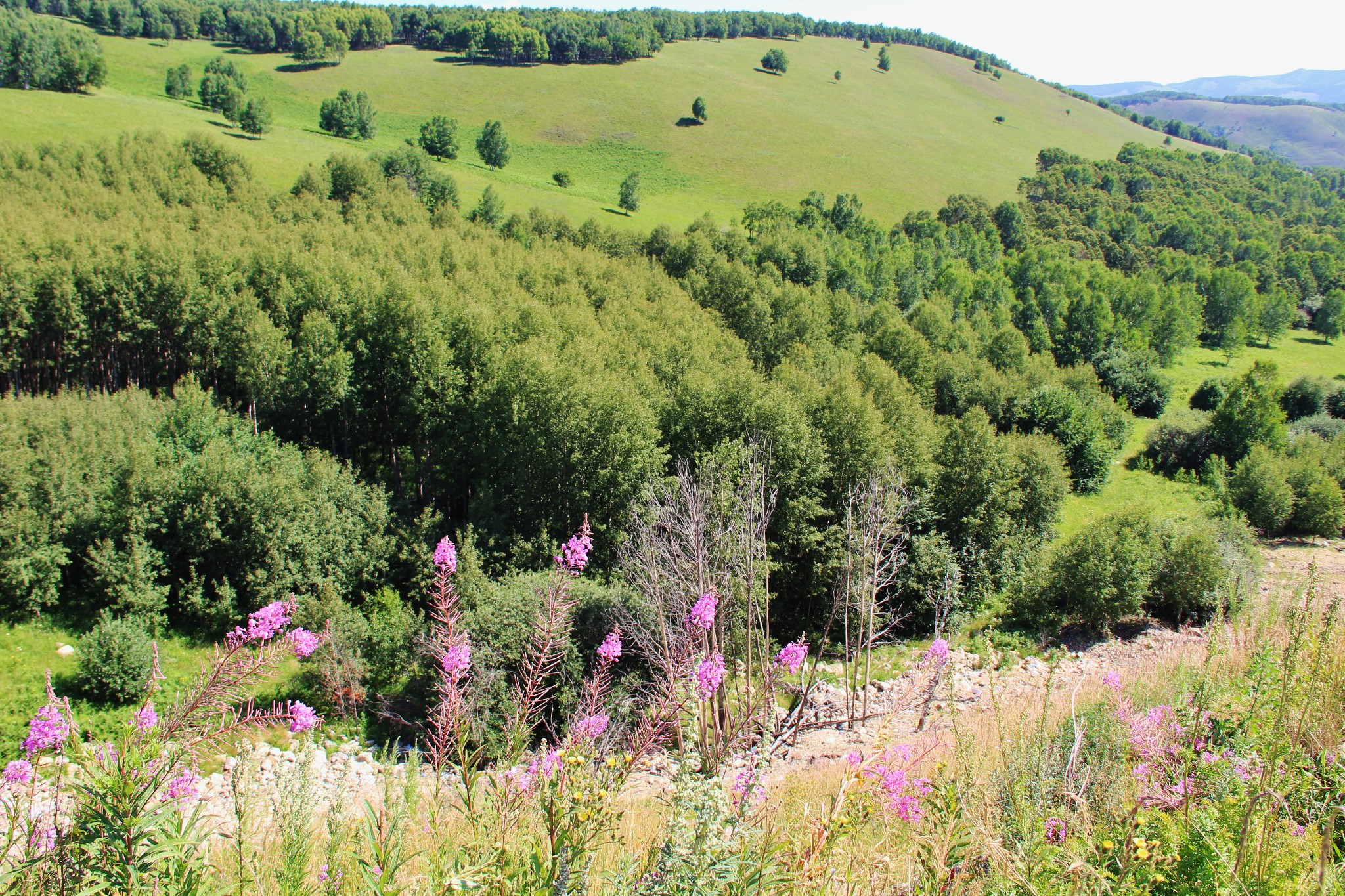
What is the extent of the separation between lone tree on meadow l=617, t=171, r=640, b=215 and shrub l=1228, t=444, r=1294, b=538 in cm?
5412

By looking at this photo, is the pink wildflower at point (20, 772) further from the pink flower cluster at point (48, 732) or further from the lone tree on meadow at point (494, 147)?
the lone tree on meadow at point (494, 147)

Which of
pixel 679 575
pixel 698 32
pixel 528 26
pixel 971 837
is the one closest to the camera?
pixel 971 837

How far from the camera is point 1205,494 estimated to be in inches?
1626

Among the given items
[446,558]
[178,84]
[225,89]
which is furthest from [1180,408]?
[178,84]

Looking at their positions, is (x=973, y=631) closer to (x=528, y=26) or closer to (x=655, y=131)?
(x=655, y=131)

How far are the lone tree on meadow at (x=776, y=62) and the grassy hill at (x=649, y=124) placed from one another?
9.80ft

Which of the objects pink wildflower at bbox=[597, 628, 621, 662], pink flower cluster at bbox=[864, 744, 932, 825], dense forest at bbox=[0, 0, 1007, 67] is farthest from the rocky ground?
dense forest at bbox=[0, 0, 1007, 67]

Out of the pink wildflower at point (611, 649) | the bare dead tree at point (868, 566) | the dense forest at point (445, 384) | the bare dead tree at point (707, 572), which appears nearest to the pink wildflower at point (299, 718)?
the pink wildflower at point (611, 649)

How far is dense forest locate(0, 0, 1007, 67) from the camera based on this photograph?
325 feet

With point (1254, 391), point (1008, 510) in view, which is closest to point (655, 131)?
point (1254, 391)

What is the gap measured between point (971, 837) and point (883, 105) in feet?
430

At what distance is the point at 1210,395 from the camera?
5703 cm

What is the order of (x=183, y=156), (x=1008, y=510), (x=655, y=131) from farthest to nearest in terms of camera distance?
(x=655, y=131), (x=183, y=156), (x=1008, y=510)

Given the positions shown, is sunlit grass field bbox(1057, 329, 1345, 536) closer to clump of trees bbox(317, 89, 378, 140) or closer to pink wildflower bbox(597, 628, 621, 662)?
pink wildflower bbox(597, 628, 621, 662)
